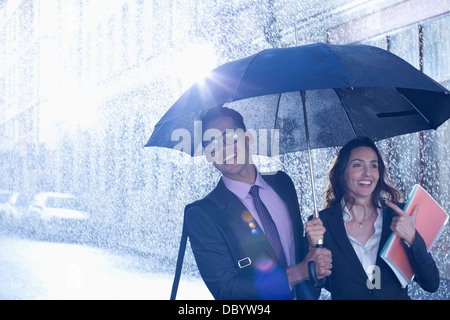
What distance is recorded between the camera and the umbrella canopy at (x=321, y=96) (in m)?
2.63

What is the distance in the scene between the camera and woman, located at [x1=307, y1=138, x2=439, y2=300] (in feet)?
9.46

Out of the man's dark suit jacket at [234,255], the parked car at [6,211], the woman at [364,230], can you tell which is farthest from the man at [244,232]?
the parked car at [6,211]

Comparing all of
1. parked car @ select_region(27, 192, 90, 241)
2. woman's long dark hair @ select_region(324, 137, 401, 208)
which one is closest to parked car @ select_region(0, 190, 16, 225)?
parked car @ select_region(27, 192, 90, 241)

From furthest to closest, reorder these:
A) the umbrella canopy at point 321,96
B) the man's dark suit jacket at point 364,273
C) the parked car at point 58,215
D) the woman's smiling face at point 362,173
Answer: the parked car at point 58,215
the woman's smiling face at point 362,173
the man's dark suit jacket at point 364,273
the umbrella canopy at point 321,96

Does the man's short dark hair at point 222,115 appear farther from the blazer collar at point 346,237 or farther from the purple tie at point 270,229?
the blazer collar at point 346,237

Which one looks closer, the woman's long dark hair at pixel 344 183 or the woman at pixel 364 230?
the woman at pixel 364 230

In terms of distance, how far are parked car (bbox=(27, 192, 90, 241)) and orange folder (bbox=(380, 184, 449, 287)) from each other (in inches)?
590

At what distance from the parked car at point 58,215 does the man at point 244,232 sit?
14.8 metres
